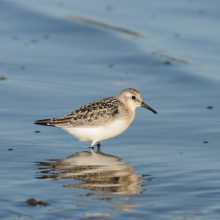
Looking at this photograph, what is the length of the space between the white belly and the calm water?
24 cm

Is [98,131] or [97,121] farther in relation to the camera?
[97,121]

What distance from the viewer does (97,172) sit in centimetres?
808

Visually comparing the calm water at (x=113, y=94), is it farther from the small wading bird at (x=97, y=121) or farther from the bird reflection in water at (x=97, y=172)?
the small wading bird at (x=97, y=121)

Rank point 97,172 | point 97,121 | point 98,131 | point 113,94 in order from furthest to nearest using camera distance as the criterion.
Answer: point 113,94
point 97,121
point 98,131
point 97,172

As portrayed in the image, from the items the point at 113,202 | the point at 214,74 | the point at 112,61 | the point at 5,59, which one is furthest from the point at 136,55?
the point at 113,202

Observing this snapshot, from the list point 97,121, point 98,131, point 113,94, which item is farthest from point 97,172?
point 113,94

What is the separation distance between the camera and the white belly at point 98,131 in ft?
31.6

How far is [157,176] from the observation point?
7.82 meters

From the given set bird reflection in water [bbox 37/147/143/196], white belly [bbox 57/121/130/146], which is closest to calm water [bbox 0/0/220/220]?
bird reflection in water [bbox 37/147/143/196]

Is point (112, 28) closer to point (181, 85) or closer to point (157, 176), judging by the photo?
point (181, 85)

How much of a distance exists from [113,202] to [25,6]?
593 inches

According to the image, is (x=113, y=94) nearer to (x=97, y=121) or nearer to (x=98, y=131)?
(x=97, y=121)

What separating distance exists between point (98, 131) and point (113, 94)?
351 centimetres

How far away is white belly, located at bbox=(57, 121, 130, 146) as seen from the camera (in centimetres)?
962
